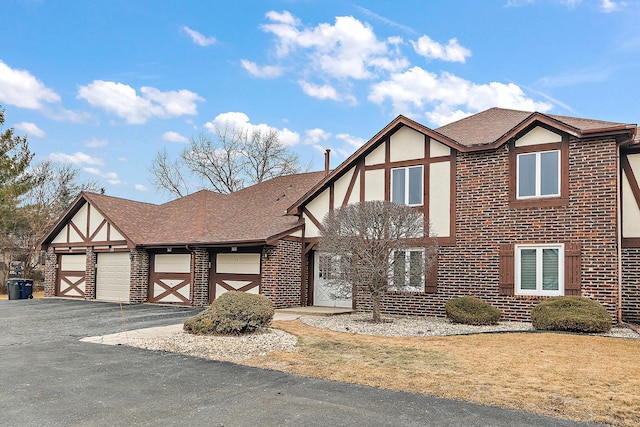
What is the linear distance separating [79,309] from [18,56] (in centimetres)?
1094

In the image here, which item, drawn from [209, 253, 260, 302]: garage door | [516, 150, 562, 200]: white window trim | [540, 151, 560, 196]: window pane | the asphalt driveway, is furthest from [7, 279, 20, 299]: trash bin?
[540, 151, 560, 196]: window pane

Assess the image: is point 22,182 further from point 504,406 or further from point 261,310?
point 504,406

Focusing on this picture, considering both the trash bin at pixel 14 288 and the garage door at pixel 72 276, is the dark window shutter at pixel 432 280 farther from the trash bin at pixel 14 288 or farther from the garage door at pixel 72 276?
the trash bin at pixel 14 288

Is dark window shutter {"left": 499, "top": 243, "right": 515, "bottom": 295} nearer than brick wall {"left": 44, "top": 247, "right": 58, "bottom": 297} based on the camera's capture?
Yes

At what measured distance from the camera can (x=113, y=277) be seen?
2075 centimetres

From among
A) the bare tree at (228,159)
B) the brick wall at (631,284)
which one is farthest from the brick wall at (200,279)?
the bare tree at (228,159)

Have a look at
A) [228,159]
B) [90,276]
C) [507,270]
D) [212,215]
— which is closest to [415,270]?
[507,270]

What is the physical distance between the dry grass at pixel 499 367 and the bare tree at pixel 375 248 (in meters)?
2.04

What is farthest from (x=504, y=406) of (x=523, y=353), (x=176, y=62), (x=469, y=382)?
(x=176, y=62)

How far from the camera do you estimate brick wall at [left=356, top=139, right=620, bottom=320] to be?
1196cm

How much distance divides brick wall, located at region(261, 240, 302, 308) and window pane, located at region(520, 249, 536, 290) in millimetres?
7581

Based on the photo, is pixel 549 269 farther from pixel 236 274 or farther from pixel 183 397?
pixel 236 274

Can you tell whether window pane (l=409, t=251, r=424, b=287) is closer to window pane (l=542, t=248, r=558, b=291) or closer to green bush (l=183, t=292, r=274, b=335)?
window pane (l=542, t=248, r=558, b=291)

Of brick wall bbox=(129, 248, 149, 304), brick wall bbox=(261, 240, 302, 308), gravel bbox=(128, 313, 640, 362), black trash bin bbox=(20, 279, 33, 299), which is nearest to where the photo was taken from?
gravel bbox=(128, 313, 640, 362)
